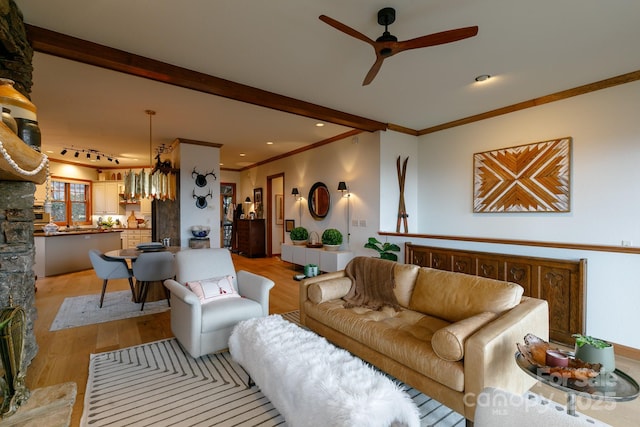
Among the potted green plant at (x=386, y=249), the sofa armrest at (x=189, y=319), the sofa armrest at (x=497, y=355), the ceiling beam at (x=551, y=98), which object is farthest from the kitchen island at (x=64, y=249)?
the ceiling beam at (x=551, y=98)

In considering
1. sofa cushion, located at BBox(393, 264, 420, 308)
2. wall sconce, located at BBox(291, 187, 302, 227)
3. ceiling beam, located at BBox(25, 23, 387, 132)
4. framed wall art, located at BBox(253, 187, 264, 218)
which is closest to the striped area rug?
sofa cushion, located at BBox(393, 264, 420, 308)

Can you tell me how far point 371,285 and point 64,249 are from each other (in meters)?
6.67

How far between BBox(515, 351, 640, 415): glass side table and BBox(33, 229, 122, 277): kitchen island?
7.80m

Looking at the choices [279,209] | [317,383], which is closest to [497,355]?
[317,383]

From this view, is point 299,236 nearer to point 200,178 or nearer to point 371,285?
point 200,178

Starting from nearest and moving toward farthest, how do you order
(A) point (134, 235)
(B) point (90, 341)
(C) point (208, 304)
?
1. (C) point (208, 304)
2. (B) point (90, 341)
3. (A) point (134, 235)

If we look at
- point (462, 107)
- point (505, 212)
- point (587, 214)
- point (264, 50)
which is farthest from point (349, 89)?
point (587, 214)

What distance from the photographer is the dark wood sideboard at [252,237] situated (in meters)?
8.43

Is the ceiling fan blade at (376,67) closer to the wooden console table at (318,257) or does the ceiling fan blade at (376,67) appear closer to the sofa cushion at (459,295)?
the sofa cushion at (459,295)

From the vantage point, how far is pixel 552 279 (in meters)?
3.12

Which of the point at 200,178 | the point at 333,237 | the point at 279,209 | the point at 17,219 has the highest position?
the point at 200,178

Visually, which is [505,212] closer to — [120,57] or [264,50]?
[264,50]

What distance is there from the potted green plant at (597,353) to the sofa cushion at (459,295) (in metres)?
0.59

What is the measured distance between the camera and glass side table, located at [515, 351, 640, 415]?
1.30 m
